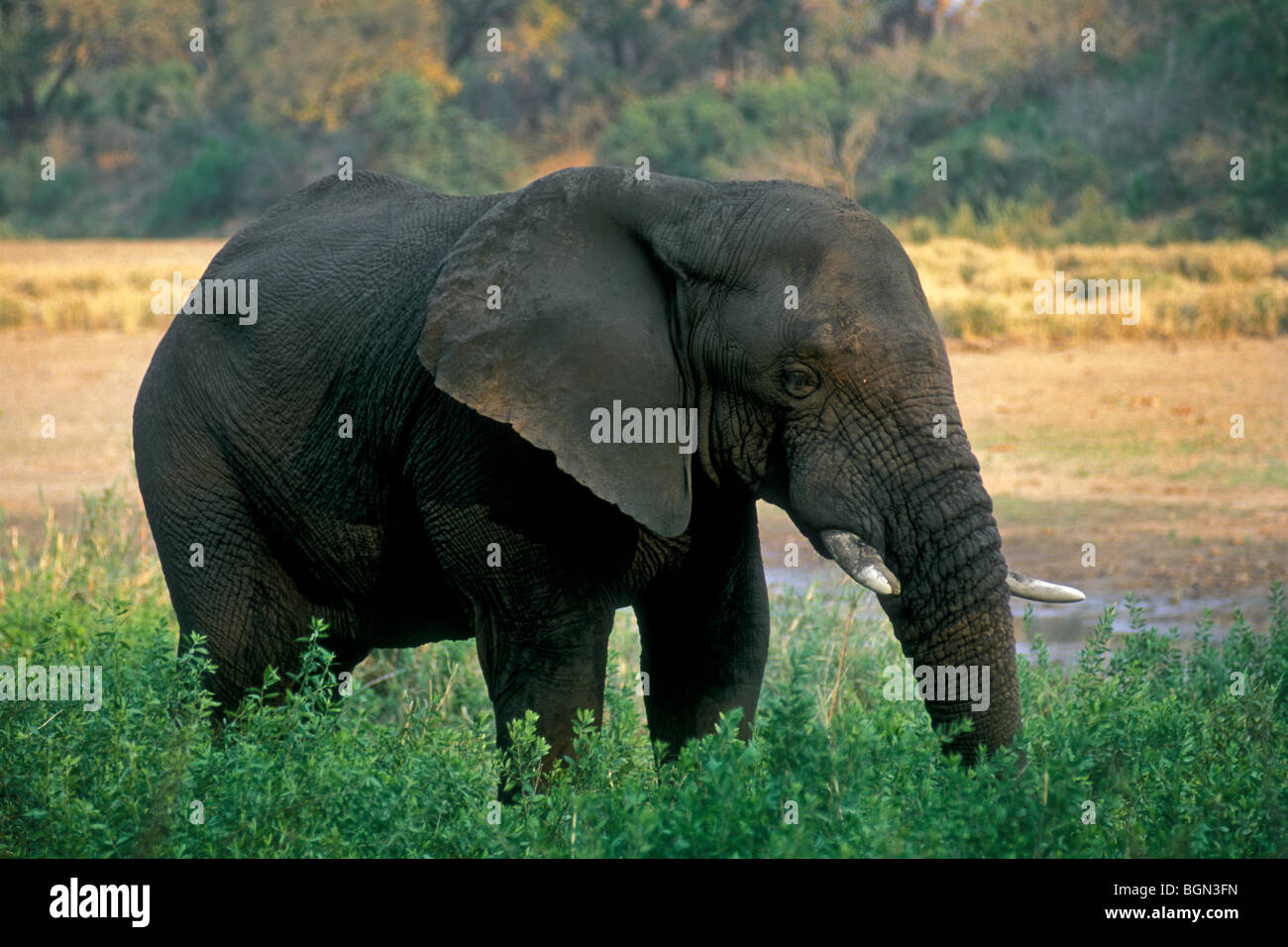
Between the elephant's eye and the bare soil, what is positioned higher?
the bare soil

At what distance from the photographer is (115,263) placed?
24.5m

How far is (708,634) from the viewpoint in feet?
16.3

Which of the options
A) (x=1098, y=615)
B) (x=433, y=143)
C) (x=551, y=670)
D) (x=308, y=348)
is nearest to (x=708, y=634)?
(x=551, y=670)

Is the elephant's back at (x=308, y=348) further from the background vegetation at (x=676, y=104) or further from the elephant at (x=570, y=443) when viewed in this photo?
the background vegetation at (x=676, y=104)

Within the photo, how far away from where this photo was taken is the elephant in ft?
13.8

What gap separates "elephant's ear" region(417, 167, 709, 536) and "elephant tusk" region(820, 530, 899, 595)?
0.45 meters

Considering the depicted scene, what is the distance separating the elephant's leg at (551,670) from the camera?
4.64 m

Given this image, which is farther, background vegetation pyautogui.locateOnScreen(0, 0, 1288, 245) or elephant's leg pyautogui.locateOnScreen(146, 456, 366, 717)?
background vegetation pyautogui.locateOnScreen(0, 0, 1288, 245)

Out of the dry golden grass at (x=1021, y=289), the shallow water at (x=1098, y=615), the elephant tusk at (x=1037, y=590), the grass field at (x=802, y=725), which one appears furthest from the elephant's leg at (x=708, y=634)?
the dry golden grass at (x=1021, y=289)

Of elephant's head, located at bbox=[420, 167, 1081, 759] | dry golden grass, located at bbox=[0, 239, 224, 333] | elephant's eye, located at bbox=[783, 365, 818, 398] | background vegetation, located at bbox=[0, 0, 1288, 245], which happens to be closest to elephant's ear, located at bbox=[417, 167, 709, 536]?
elephant's head, located at bbox=[420, 167, 1081, 759]

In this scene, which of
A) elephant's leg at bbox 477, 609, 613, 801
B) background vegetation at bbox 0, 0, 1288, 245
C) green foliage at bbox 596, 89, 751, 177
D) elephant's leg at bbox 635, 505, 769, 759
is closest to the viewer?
elephant's leg at bbox 477, 609, 613, 801

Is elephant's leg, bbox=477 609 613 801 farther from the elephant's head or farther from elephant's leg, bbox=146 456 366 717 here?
elephant's leg, bbox=146 456 366 717

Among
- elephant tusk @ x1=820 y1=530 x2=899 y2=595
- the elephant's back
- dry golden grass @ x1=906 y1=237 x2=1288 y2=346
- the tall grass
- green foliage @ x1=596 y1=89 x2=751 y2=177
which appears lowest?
the tall grass

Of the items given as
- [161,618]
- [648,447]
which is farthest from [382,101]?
[648,447]
